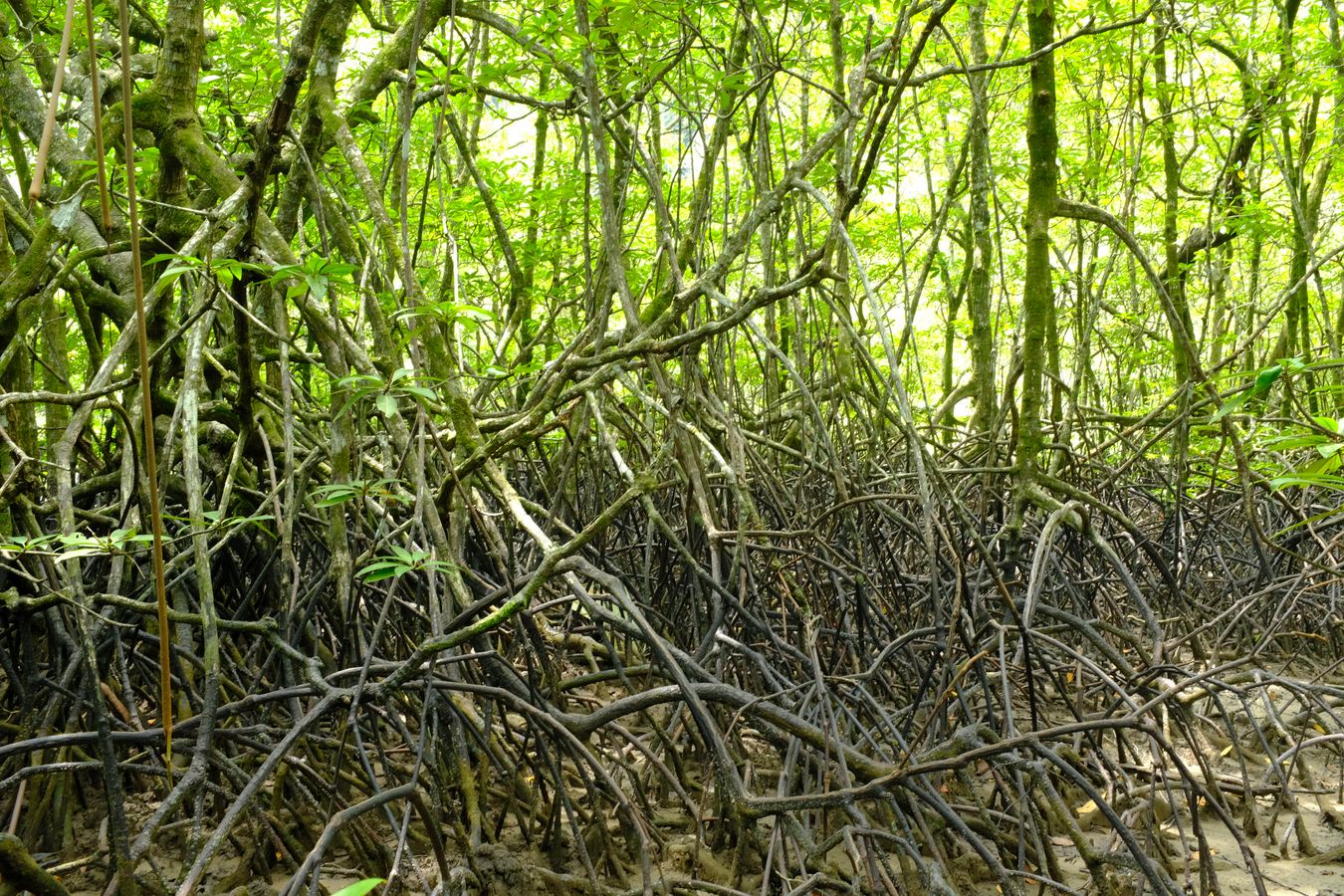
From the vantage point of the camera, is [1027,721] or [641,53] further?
[641,53]

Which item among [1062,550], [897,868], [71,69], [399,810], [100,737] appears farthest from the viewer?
[1062,550]

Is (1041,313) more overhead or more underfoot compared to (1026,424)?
more overhead

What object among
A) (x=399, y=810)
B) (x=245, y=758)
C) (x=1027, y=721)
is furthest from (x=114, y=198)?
(x=1027, y=721)

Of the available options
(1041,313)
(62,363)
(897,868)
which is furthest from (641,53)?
(897,868)

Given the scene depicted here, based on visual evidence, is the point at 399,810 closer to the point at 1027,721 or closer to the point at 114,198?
the point at 114,198

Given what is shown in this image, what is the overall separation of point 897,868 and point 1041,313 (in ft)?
5.93

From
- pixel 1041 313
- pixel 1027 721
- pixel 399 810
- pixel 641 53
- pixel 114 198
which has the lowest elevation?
pixel 1027 721

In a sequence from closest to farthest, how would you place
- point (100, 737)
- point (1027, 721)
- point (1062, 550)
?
point (100, 737), point (1027, 721), point (1062, 550)

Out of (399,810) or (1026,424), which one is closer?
(399,810)

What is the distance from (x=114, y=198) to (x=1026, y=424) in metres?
2.48

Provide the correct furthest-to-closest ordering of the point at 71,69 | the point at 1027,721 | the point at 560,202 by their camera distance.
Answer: the point at 560,202 → the point at 71,69 → the point at 1027,721

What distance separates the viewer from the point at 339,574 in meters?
2.21

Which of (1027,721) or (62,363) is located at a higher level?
(62,363)

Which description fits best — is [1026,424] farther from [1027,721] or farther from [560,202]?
[560,202]
